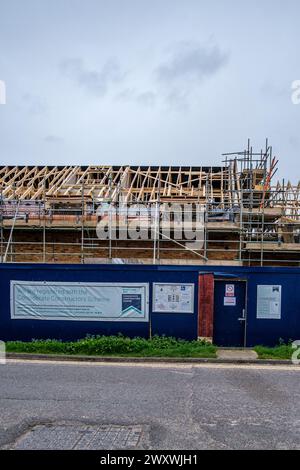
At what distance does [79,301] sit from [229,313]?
3.79 m

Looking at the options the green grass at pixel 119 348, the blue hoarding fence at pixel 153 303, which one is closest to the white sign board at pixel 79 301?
the blue hoarding fence at pixel 153 303

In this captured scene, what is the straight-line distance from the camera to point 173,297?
37.9ft

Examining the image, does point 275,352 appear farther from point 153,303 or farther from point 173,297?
point 153,303

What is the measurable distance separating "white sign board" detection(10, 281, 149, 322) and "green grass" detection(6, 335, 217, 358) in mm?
696

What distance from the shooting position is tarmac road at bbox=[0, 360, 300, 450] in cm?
590

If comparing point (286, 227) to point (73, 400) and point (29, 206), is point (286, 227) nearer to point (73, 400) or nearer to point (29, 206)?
point (29, 206)

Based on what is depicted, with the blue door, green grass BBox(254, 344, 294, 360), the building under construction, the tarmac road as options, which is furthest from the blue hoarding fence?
the building under construction

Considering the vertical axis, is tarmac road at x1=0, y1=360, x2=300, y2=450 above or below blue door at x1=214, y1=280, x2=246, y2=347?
below

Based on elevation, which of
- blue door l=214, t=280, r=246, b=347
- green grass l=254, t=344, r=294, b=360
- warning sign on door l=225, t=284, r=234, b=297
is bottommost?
green grass l=254, t=344, r=294, b=360

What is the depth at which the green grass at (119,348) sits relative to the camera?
10516 millimetres

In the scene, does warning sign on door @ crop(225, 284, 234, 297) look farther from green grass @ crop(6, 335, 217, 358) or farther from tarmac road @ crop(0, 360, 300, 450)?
tarmac road @ crop(0, 360, 300, 450)

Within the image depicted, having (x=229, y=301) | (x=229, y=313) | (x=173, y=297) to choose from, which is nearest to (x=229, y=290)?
(x=229, y=301)
